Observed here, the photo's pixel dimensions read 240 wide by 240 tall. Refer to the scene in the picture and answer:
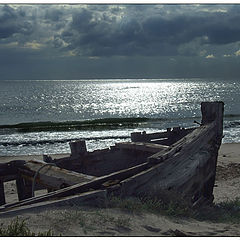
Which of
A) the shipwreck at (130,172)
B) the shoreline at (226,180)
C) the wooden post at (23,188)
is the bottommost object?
the shoreline at (226,180)

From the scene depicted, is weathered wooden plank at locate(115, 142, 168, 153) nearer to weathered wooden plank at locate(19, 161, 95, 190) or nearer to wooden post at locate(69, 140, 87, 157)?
wooden post at locate(69, 140, 87, 157)

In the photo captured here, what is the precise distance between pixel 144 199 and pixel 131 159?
116 inches

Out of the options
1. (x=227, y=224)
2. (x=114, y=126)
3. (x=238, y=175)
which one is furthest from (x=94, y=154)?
(x=114, y=126)

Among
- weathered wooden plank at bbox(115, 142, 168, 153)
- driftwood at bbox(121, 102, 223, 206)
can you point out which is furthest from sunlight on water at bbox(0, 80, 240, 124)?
driftwood at bbox(121, 102, 223, 206)

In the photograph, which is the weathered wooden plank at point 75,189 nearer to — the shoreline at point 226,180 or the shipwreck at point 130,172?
the shipwreck at point 130,172

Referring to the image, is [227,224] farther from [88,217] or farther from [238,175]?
[238,175]

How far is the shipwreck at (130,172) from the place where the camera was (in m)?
4.74

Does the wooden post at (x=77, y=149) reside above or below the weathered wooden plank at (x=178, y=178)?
above

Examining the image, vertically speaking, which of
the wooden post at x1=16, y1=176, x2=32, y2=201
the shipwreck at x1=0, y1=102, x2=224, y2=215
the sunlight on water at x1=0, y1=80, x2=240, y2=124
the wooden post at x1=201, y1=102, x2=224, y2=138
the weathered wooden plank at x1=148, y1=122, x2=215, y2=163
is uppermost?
the wooden post at x1=201, y1=102, x2=224, y2=138

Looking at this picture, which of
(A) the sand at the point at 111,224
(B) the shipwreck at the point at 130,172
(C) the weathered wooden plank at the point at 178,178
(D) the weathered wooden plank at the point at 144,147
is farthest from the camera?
(D) the weathered wooden plank at the point at 144,147

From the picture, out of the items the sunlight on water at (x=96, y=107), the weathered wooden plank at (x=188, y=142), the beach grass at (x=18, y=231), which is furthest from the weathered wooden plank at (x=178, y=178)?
the sunlight on water at (x=96, y=107)

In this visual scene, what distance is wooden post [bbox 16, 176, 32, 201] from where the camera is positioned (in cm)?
657

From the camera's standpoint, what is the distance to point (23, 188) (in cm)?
667

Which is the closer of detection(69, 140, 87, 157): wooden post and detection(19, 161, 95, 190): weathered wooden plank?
detection(19, 161, 95, 190): weathered wooden plank
